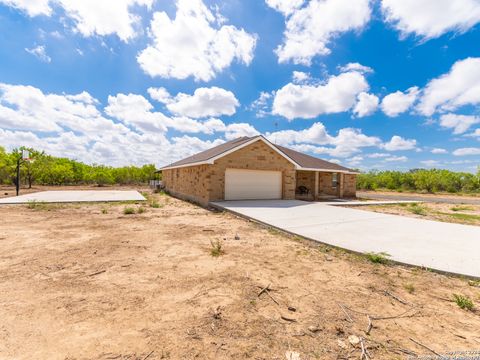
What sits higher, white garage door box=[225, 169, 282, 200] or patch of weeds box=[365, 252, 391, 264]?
white garage door box=[225, 169, 282, 200]

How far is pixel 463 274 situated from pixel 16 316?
713 centimetres

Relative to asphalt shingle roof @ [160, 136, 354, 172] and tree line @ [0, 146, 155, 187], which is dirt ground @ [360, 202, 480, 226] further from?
tree line @ [0, 146, 155, 187]

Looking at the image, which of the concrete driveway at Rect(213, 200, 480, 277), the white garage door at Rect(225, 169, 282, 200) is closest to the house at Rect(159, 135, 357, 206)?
the white garage door at Rect(225, 169, 282, 200)

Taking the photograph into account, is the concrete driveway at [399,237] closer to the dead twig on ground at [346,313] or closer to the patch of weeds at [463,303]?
the patch of weeds at [463,303]

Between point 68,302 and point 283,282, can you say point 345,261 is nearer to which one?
point 283,282

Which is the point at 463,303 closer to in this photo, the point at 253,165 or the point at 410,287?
the point at 410,287

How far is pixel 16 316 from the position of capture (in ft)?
9.68

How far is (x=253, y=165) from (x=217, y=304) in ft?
39.5

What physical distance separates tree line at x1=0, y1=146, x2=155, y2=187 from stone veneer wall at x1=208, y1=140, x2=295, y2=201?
21.9 metres

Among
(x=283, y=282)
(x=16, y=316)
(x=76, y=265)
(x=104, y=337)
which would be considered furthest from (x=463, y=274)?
(x=76, y=265)

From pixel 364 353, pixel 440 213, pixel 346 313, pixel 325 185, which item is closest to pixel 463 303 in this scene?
pixel 346 313

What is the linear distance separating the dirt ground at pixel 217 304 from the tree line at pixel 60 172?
2664cm

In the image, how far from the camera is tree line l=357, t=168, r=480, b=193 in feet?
109

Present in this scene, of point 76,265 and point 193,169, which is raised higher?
point 193,169
